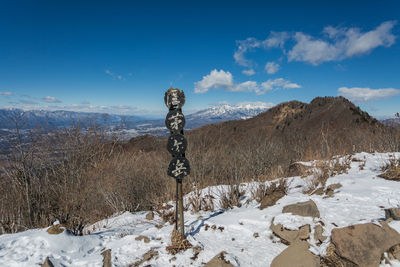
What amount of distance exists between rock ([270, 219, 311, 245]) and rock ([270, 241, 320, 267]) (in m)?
0.26

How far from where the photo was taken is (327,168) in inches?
235

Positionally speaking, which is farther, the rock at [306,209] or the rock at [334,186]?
the rock at [334,186]

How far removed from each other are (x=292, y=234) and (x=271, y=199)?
1.42m

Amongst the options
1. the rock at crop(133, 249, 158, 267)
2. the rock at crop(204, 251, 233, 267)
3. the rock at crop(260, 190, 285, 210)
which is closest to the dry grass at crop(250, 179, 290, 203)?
the rock at crop(260, 190, 285, 210)

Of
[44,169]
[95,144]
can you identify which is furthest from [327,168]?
[44,169]

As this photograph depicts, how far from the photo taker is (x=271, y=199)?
4.75 metres

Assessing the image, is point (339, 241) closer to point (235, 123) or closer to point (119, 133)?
point (119, 133)

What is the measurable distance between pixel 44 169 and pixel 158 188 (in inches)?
165

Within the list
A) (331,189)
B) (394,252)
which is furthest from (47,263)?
(331,189)

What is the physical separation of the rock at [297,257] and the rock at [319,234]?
31cm

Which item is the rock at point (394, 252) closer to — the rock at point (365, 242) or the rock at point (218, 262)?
the rock at point (365, 242)

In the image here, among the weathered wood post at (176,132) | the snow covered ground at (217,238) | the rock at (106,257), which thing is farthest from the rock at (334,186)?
the rock at (106,257)

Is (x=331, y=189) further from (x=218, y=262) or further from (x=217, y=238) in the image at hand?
(x=218, y=262)

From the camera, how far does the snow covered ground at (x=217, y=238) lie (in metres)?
3.16
